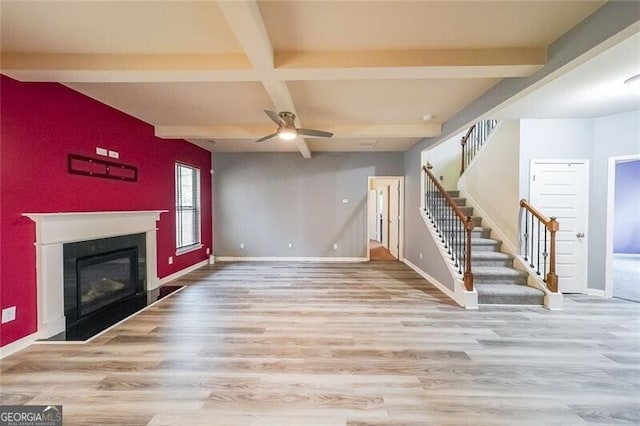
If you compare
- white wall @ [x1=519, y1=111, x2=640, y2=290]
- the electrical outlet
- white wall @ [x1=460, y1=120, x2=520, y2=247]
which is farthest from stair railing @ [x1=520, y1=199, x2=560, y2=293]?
the electrical outlet

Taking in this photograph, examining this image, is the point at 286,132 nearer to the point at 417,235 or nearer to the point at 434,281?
the point at 434,281

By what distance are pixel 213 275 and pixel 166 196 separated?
1.72 metres

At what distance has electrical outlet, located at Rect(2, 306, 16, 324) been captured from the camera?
2.52 metres

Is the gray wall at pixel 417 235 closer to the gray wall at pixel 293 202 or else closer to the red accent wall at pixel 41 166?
the gray wall at pixel 293 202

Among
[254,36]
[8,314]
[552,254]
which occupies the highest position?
[254,36]

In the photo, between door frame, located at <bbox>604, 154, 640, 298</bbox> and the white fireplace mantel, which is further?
door frame, located at <bbox>604, 154, 640, 298</bbox>

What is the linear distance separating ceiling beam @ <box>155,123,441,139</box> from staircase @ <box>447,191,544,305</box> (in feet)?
6.78

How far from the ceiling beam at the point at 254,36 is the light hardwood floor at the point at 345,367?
2.54 metres

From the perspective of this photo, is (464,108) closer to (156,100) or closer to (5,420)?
(156,100)

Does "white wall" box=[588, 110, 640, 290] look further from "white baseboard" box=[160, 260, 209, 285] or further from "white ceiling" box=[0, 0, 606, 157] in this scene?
"white baseboard" box=[160, 260, 209, 285]

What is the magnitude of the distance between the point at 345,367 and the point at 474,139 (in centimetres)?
554

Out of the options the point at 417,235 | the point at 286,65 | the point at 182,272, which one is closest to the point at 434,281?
the point at 417,235

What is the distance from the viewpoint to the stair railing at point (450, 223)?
3812 mm

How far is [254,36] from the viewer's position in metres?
1.96
